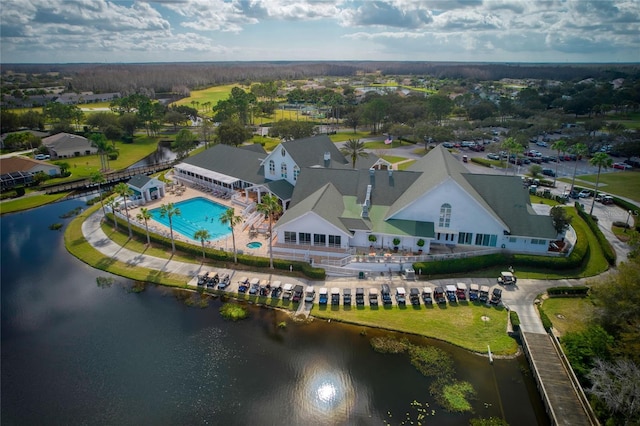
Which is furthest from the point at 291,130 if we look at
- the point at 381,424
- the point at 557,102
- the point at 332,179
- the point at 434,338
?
the point at 557,102

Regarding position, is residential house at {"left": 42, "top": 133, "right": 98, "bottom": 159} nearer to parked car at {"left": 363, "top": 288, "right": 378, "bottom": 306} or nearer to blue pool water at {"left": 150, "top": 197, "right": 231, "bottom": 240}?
blue pool water at {"left": 150, "top": 197, "right": 231, "bottom": 240}

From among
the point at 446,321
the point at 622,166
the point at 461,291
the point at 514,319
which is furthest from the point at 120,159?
the point at 622,166

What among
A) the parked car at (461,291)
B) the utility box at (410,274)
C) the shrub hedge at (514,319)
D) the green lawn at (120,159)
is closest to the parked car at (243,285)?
the utility box at (410,274)

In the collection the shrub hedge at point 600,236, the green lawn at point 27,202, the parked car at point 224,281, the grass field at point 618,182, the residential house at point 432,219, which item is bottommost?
the green lawn at point 27,202

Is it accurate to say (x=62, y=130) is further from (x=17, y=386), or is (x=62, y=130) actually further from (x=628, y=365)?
(x=628, y=365)

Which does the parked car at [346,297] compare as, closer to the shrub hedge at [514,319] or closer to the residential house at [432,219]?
the residential house at [432,219]

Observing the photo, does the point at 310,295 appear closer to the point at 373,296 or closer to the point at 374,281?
the point at 373,296
